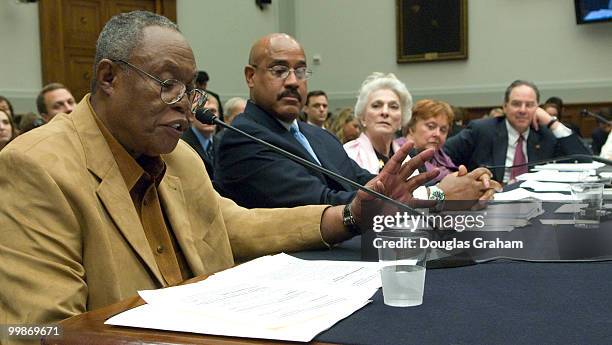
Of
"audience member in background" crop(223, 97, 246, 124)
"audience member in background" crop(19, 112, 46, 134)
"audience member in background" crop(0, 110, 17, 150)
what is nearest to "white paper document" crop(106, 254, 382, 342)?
"audience member in background" crop(0, 110, 17, 150)

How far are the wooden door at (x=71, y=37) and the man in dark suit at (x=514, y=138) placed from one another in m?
3.45

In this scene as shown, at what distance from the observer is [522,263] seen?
1222mm

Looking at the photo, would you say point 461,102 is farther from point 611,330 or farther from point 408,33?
point 611,330

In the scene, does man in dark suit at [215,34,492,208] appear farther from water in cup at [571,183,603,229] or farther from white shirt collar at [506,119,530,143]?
white shirt collar at [506,119,530,143]

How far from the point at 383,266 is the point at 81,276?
0.49 metres

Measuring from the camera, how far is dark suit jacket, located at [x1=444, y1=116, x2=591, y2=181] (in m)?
4.49

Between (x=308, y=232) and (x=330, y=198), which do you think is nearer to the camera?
(x=308, y=232)

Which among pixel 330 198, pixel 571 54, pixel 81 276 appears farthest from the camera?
pixel 571 54

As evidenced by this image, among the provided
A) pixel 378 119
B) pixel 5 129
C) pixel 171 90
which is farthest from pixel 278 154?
pixel 5 129

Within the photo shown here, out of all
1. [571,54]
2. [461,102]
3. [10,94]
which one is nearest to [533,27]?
[571,54]

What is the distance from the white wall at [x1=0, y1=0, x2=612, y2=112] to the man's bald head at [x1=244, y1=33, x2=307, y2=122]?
5715 millimetres

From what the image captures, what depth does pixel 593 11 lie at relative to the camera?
28.0 ft

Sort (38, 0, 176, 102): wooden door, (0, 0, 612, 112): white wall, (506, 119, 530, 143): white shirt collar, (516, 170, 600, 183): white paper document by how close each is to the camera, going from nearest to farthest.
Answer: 1. (516, 170, 600, 183): white paper document
2. (506, 119, 530, 143): white shirt collar
3. (38, 0, 176, 102): wooden door
4. (0, 0, 612, 112): white wall

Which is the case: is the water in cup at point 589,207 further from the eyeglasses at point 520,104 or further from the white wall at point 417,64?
the white wall at point 417,64
